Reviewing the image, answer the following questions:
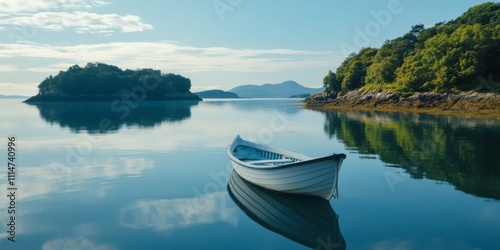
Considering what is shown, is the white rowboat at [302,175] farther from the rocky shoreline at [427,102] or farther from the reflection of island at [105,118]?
the rocky shoreline at [427,102]

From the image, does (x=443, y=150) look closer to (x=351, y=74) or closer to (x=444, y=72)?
(x=444, y=72)

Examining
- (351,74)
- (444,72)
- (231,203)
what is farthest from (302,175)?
(351,74)

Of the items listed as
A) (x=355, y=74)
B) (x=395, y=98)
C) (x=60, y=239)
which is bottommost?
(x=60, y=239)

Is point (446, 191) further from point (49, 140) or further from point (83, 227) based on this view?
point (49, 140)

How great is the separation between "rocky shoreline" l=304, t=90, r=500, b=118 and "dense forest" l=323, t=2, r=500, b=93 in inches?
99.9

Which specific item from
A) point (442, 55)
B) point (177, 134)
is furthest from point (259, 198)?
point (442, 55)

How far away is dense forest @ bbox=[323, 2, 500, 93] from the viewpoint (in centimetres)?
7381

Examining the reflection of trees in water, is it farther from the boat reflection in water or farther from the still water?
the boat reflection in water

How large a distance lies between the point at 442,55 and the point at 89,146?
73530 millimetres

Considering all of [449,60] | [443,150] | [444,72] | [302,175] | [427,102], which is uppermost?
[449,60]

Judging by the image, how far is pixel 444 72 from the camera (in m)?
76.1

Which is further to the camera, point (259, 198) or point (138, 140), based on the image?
point (138, 140)

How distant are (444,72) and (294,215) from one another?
73017 mm

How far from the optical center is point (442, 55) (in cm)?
7956
